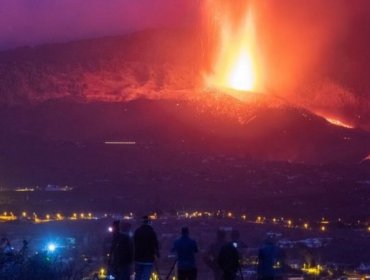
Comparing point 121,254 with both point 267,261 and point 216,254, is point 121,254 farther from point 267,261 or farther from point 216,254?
point 267,261

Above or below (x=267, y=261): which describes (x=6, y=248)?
above

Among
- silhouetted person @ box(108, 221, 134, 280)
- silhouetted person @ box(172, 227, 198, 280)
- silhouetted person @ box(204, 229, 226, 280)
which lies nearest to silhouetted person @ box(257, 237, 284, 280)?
silhouetted person @ box(204, 229, 226, 280)

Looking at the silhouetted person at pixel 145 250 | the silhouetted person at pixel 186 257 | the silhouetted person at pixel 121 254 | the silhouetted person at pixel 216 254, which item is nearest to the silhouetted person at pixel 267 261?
the silhouetted person at pixel 216 254

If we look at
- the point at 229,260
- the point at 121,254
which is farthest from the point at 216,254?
the point at 121,254

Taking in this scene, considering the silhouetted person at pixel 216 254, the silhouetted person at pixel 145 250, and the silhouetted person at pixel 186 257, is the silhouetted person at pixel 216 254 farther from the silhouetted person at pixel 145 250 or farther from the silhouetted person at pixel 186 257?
the silhouetted person at pixel 145 250

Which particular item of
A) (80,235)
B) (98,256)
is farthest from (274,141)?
(98,256)
